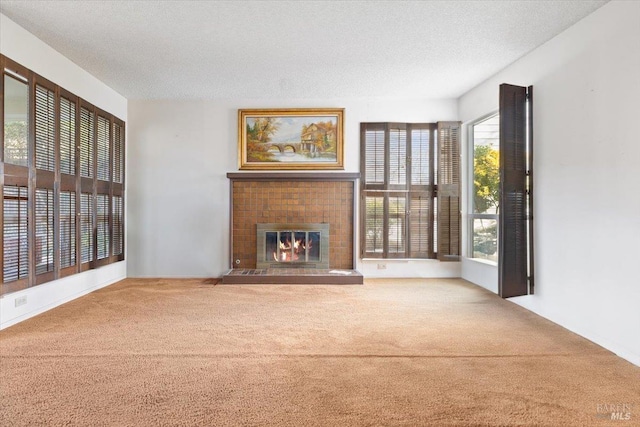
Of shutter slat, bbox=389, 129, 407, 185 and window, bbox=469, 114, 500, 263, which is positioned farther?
shutter slat, bbox=389, 129, 407, 185

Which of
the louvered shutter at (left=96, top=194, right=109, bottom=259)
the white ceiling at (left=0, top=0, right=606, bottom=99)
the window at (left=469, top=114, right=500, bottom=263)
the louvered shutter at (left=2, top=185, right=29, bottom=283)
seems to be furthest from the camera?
the window at (left=469, top=114, right=500, bottom=263)

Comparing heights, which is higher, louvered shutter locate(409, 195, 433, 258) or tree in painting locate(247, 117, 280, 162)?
tree in painting locate(247, 117, 280, 162)

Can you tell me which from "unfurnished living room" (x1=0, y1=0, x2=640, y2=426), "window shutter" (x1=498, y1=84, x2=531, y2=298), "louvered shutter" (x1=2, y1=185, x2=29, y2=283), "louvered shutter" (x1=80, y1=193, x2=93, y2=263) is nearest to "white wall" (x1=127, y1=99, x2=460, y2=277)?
"unfurnished living room" (x1=0, y1=0, x2=640, y2=426)

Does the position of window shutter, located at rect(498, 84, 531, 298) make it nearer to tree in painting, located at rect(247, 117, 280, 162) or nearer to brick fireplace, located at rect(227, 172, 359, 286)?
brick fireplace, located at rect(227, 172, 359, 286)

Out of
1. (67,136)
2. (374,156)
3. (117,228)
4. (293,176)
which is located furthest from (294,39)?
(117,228)

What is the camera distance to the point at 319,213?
613cm

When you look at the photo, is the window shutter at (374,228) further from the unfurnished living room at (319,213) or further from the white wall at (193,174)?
the white wall at (193,174)

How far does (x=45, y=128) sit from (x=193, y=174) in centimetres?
228

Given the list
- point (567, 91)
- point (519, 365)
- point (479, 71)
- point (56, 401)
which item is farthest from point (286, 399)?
point (479, 71)

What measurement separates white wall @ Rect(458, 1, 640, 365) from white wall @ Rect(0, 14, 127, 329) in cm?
538

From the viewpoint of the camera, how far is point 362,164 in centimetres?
613

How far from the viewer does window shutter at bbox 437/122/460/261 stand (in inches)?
235

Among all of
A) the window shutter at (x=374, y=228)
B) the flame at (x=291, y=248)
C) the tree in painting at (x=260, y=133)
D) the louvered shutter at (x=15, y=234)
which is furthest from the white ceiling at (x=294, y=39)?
the flame at (x=291, y=248)

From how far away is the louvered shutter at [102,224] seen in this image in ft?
17.0
